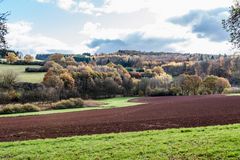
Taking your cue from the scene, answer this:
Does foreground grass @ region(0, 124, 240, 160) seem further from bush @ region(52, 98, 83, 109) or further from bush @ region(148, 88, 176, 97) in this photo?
bush @ region(148, 88, 176, 97)

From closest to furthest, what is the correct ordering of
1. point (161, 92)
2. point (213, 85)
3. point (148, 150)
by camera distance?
point (148, 150), point (161, 92), point (213, 85)

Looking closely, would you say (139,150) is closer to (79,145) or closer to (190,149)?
(190,149)

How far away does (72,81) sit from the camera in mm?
105562

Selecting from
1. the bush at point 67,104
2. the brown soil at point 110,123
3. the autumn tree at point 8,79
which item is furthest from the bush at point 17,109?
the autumn tree at point 8,79

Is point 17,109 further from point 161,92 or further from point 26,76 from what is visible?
point 26,76

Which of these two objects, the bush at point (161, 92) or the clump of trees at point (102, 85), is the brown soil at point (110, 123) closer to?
the clump of trees at point (102, 85)

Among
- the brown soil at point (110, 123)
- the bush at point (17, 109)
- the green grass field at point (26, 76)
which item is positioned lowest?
the bush at point (17, 109)

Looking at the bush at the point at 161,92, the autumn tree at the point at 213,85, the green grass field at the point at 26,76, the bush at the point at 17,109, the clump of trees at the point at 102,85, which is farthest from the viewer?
the green grass field at the point at 26,76

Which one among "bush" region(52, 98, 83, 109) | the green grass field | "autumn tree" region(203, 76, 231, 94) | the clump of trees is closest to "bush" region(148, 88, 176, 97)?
the clump of trees

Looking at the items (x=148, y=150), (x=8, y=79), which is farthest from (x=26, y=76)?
(x=148, y=150)

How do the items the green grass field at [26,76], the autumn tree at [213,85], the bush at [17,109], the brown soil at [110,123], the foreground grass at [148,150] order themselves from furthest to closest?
the green grass field at [26,76] < the autumn tree at [213,85] < the bush at [17,109] < the brown soil at [110,123] < the foreground grass at [148,150]

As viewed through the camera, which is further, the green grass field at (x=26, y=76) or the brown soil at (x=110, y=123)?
the green grass field at (x=26, y=76)

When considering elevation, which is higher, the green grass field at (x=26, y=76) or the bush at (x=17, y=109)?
the green grass field at (x=26, y=76)

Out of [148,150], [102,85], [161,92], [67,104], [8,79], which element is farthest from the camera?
[102,85]
